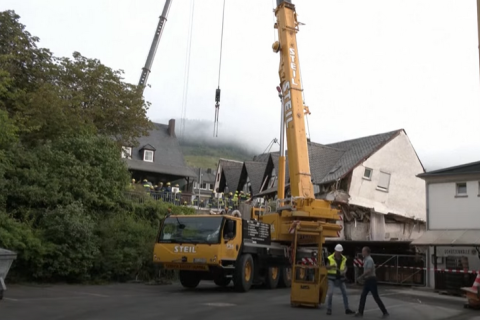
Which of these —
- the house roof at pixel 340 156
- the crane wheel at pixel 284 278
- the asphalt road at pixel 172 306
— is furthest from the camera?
the house roof at pixel 340 156

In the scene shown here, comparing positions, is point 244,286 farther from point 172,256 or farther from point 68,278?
point 68,278

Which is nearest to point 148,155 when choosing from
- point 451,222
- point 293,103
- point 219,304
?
point 451,222

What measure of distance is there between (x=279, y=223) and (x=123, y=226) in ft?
25.8

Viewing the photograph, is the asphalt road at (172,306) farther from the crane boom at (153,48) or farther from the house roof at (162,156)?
the house roof at (162,156)

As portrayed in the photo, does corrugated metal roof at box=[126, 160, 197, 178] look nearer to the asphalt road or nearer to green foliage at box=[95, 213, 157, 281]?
green foliage at box=[95, 213, 157, 281]

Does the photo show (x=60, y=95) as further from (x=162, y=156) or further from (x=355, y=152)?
(x=162, y=156)

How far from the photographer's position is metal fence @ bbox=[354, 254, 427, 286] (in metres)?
27.0

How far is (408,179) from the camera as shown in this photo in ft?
135

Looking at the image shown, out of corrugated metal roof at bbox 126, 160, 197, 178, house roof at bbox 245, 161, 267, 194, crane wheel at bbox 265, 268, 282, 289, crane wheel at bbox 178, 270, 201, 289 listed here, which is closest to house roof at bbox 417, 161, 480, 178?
crane wheel at bbox 265, 268, 282, 289

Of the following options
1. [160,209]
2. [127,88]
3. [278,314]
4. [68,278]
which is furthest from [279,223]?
[127,88]

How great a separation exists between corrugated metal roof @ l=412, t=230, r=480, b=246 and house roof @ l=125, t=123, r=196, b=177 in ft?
92.9

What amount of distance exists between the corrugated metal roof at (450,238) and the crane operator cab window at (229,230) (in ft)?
36.2

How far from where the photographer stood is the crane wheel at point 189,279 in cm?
2009

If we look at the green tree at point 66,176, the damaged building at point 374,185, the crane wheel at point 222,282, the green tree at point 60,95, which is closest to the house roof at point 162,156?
the damaged building at point 374,185
